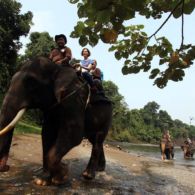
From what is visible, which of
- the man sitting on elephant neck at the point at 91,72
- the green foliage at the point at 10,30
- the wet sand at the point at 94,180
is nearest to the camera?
the wet sand at the point at 94,180

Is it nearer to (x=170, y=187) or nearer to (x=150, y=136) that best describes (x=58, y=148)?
(x=170, y=187)

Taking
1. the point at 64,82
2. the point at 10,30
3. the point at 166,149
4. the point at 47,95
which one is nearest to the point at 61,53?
the point at 64,82

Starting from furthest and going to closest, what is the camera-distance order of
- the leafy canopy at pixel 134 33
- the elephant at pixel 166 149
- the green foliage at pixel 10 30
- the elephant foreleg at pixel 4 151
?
the green foliage at pixel 10 30, the elephant at pixel 166 149, the elephant foreleg at pixel 4 151, the leafy canopy at pixel 134 33

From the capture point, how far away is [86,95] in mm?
7895

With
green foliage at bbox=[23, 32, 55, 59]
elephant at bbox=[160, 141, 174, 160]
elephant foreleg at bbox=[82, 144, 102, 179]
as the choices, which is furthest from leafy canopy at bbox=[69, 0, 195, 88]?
green foliage at bbox=[23, 32, 55, 59]

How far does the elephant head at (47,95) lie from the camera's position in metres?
6.66

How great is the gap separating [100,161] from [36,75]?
325 cm

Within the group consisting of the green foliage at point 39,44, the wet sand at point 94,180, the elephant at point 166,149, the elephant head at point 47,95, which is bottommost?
the wet sand at point 94,180

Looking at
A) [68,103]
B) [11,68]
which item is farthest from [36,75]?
[11,68]

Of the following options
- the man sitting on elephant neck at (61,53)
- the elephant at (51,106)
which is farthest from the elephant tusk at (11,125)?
the man sitting on elephant neck at (61,53)

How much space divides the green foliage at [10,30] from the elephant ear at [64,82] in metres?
18.4

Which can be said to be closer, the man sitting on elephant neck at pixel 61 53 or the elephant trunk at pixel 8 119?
the elephant trunk at pixel 8 119

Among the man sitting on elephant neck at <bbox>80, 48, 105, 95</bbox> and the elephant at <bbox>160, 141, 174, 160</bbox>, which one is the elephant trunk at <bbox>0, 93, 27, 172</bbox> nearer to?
the man sitting on elephant neck at <bbox>80, 48, 105, 95</bbox>

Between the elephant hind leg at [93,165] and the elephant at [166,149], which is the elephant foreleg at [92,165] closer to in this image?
the elephant hind leg at [93,165]
